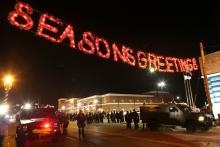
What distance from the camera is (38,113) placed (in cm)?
1492

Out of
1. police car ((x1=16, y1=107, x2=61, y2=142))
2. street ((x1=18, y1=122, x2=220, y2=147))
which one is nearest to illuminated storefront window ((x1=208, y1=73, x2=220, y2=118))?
street ((x1=18, y1=122, x2=220, y2=147))

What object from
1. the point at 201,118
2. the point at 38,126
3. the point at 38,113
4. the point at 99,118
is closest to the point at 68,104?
the point at 99,118

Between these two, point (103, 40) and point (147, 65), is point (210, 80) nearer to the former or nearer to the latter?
point (147, 65)

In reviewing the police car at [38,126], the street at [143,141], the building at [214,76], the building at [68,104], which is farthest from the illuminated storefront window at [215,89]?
the building at [68,104]

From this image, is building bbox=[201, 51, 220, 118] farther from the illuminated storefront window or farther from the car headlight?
the car headlight

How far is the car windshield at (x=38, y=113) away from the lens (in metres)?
14.8

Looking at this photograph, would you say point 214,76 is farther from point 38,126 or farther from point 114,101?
point 114,101

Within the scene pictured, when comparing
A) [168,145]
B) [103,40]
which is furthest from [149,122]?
[168,145]

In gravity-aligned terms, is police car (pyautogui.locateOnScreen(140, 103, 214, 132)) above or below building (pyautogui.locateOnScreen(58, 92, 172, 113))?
below

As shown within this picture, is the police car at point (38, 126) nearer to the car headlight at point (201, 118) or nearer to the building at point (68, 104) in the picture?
the car headlight at point (201, 118)

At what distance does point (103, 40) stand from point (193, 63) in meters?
13.5

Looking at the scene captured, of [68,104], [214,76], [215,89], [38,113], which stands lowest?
[38,113]

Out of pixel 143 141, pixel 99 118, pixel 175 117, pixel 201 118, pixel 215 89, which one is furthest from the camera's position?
pixel 99 118

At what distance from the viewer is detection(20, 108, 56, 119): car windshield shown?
14762mm
